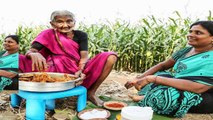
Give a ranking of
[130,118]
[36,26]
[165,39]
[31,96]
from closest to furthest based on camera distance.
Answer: [130,118]
[31,96]
[165,39]
[36,26]

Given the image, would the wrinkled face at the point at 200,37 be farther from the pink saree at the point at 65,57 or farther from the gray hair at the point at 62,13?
the gray hair at the point at 62,13

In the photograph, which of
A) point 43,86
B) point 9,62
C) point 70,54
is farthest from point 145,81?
A: point 9,62

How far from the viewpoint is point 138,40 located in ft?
20.0

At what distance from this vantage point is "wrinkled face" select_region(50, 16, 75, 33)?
11.0ft

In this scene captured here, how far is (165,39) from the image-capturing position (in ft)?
19.3

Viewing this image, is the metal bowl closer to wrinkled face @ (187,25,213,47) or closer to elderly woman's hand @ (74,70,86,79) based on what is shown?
elderly woman's hand @ (74,70,86,79)

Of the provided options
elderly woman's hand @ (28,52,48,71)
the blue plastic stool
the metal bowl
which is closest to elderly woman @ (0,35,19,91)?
elderly woman's hand @ (28,52,48,71)

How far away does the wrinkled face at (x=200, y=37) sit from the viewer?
3174 millimetres

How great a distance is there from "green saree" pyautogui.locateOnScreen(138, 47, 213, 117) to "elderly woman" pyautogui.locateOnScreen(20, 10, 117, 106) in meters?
0.63

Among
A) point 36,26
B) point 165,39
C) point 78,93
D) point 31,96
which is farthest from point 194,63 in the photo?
point 36,26

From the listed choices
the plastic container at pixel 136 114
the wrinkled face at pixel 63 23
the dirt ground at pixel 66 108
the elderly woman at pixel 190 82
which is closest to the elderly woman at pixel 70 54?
the wrinkled face at pixel 63 23

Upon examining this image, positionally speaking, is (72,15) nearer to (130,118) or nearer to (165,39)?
(130,118)

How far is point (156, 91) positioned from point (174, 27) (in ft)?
9.41

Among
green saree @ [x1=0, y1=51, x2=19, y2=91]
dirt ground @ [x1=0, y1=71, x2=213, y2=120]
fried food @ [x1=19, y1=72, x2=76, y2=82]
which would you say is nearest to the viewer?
fried food @ [x1=19, y1=72, x2=76, y2=82]
